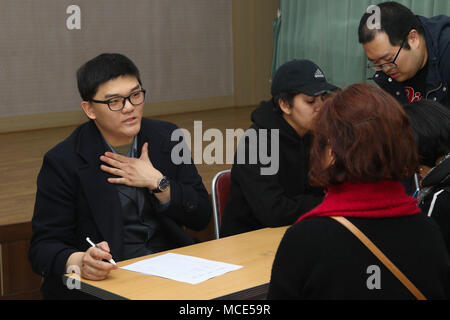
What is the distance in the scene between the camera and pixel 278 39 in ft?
22.0

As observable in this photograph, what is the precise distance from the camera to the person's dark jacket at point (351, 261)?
1282 millimetres

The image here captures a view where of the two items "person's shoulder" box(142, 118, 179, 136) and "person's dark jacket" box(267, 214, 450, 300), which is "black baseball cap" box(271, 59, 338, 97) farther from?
"person's dark jacket" box(267, 214, 450, 300)

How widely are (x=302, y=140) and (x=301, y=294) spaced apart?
4.67 ft

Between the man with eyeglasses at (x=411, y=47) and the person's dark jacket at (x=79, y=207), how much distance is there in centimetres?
124

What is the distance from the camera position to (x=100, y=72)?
2318 mm

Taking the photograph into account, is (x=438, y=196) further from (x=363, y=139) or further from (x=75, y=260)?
(x=75, y=260)

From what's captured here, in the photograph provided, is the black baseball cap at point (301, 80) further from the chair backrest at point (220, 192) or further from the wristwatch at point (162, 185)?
the wristwatch at point (162, 185)

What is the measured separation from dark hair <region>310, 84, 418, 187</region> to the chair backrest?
1.39m

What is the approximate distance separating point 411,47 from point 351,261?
1967mm

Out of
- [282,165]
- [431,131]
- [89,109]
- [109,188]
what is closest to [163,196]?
[109,188]

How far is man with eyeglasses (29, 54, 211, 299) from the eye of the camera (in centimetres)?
223

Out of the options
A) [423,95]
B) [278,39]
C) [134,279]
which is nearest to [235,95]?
[278,39]

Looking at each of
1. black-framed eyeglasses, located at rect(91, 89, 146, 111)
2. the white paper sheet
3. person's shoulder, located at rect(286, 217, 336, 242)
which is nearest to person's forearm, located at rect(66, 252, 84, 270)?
the white paper sheet

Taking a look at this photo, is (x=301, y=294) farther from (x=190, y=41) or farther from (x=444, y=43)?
(x=190, y=41)
